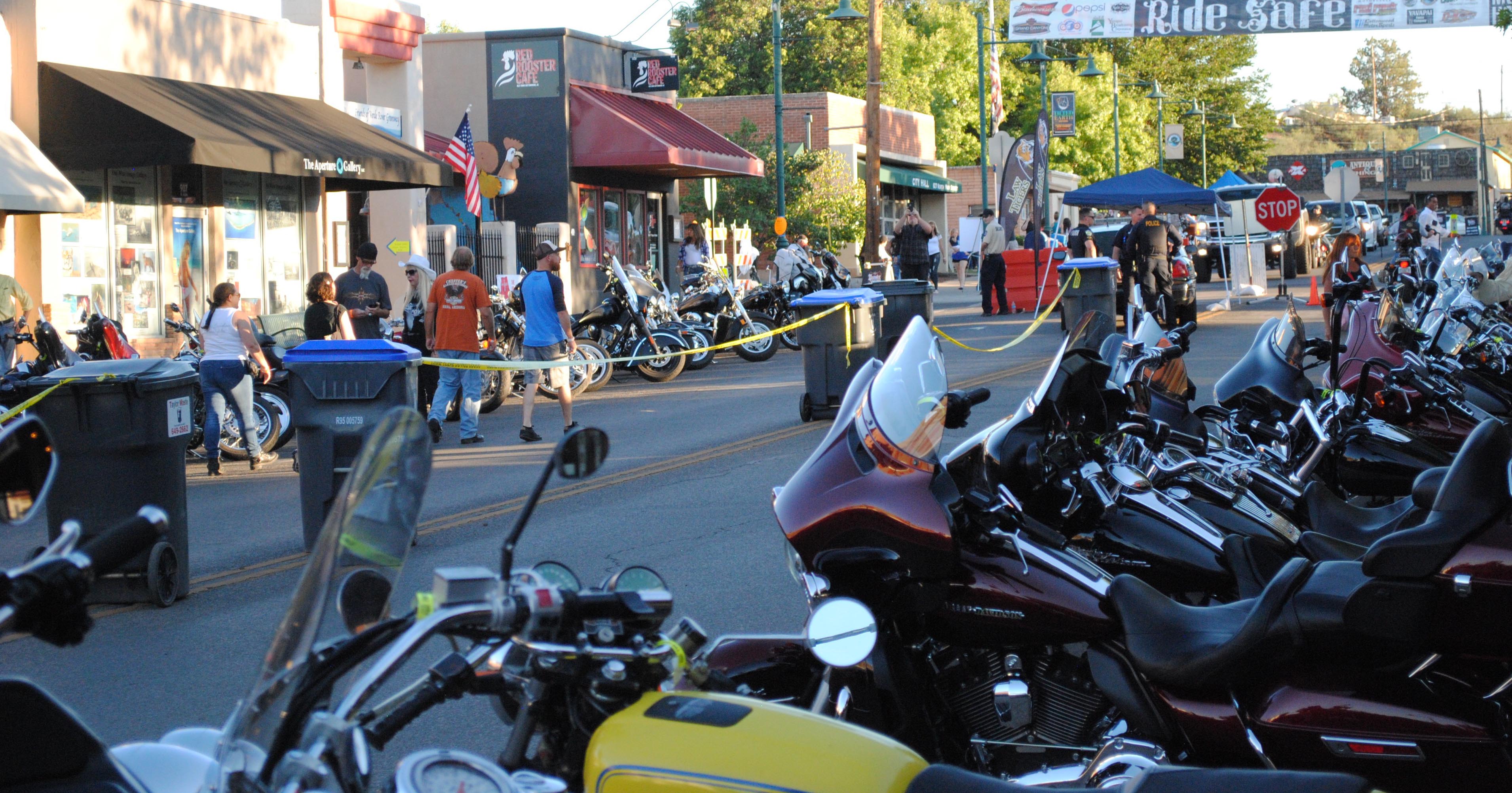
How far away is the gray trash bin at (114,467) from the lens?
23.2 feet

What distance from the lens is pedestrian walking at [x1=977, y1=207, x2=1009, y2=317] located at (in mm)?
24703

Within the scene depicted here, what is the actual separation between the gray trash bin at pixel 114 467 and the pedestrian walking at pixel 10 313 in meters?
5.84

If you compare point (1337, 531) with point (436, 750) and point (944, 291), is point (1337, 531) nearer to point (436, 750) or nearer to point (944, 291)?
point (436, 750)

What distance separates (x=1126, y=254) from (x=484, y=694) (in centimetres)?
1842

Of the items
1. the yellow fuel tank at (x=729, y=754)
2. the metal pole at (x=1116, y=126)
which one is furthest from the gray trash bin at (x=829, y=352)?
the metal pole at (x=1116, y=126)

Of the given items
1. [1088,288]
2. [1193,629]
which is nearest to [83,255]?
[1088,288]

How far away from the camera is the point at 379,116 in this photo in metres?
20.7

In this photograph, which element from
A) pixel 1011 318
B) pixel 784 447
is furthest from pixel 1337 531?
pixel 1011 318

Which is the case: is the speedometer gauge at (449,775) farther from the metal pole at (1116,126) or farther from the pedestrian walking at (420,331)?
the metal pole at (1116,126)

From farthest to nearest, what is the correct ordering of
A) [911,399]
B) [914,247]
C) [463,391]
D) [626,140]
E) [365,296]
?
[626,140] → [914,247] → [365,296] → [463,391] → [911,399]

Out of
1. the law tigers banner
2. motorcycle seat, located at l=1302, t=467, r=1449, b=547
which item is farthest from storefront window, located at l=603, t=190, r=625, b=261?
motorcycle seat, located at l=1302, t=467, r=1449, b=547

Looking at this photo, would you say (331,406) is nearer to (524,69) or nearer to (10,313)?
(10,313)

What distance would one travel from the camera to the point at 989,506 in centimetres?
389

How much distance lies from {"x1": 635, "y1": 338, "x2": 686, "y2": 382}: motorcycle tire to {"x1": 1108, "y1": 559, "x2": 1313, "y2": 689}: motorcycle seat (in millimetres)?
13115
